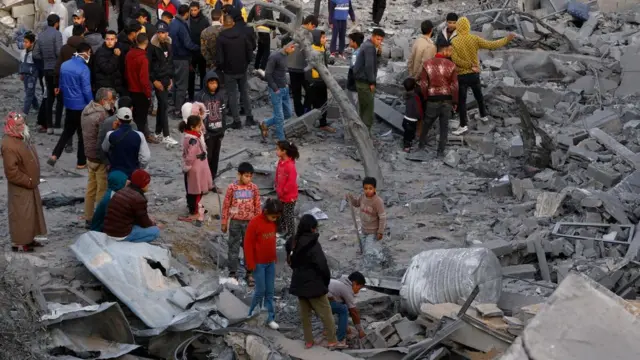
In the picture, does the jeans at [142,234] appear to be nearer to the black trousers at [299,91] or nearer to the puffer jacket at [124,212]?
the puffer jacket at [124,212]

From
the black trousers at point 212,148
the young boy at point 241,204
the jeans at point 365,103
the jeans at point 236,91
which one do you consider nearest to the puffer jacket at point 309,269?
the young boy at point 241,204

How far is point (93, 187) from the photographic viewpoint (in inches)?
496

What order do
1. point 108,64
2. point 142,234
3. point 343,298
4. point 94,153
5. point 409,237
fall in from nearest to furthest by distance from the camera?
point 343,298
point 142,234
point 94,153
point 409,237
point 108,64

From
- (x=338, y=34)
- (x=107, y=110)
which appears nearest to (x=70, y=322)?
(x=107, y=110)

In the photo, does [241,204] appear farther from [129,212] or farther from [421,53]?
[421,53]

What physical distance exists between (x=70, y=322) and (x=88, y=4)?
322 inches

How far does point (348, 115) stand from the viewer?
15.1 metres

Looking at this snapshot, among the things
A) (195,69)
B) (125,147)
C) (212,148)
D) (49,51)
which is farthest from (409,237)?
(49,51)

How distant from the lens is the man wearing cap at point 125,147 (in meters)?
12.1

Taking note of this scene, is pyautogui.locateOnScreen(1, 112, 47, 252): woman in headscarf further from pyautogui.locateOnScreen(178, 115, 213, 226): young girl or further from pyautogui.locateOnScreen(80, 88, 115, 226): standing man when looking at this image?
pyautogui.locateOnScreen(178, 115, 213, 226): young girl

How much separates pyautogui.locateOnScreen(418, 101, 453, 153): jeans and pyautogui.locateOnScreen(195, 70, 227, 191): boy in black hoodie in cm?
323

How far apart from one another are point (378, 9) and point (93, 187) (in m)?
11.2

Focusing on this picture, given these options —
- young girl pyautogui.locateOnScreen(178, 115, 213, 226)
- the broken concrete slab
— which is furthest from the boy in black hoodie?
the broken concrete slab

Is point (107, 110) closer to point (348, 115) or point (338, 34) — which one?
point (348, 115)
